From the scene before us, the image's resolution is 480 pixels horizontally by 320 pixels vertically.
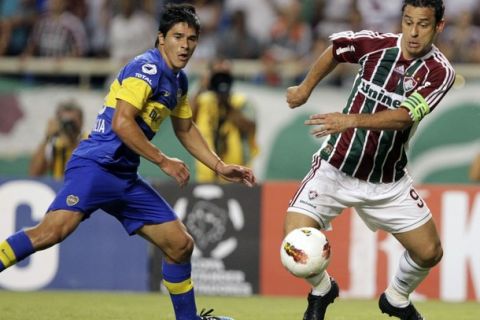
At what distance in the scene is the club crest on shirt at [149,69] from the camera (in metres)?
7.72

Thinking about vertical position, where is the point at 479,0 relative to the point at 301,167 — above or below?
above

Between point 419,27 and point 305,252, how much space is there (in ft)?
5.55

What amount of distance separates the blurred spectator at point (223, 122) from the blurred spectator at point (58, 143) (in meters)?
1.38

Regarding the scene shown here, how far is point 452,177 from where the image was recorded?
1416cm

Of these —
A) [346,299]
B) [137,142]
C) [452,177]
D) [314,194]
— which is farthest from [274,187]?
[137,142]

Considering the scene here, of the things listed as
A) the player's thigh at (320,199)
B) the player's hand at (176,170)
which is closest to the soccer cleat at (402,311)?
the player's thigh at (320,199)

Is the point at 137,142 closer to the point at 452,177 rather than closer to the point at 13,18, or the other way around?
the point at 452,177

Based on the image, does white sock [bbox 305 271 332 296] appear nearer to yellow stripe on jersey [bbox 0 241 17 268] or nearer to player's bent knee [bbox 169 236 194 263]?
player's bent knee [bbox 169 236 194 263]

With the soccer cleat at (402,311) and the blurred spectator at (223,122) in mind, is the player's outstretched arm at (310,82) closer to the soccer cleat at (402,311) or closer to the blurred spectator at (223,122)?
the soccer cleat at (402,311)

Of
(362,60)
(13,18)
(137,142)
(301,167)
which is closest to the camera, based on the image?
(137,142)

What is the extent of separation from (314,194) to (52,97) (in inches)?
263

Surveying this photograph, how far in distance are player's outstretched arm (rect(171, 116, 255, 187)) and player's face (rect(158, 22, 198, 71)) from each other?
0.60 metres

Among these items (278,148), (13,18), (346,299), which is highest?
(13,18)

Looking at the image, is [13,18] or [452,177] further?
[13,18]
